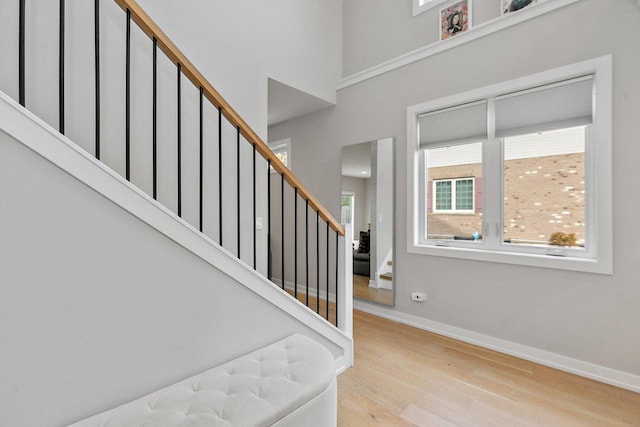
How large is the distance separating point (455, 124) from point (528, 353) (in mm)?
2186

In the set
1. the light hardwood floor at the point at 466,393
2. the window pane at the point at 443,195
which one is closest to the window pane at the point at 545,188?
the window pane at the point at 443,195

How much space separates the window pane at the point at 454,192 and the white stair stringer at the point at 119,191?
2.02m

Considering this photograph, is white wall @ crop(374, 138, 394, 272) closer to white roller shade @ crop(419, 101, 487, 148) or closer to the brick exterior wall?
white roller shade @ crop(419, 101, 487, 148)

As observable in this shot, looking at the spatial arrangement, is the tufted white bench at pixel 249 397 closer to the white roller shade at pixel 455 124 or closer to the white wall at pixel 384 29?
the white roller shade at pixel 455 124

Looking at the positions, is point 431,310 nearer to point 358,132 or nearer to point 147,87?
point 358,132

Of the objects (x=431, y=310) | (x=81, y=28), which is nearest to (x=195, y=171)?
(x=81, y=28)

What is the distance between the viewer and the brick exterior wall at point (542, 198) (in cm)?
245

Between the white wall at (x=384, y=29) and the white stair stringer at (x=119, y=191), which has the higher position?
the white wall at (x=384, y=29)

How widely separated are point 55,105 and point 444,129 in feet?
10.5

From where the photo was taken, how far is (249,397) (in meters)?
1.23

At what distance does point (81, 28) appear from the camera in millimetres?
1929

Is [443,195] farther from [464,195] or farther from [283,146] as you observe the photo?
[283,146]

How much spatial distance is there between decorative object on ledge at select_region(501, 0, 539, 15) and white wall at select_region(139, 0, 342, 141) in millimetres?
1896

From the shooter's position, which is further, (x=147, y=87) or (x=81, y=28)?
(x=147, y=87)
